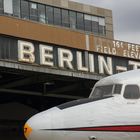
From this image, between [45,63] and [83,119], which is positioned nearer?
[83,119]

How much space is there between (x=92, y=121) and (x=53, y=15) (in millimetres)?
51589

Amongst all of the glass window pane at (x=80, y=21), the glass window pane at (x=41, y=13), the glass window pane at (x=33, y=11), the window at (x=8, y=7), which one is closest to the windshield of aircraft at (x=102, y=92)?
the window at (x=8, y=7)

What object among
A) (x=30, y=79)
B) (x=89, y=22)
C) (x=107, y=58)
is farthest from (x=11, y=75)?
(x=89, y=22)

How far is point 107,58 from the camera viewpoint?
35.8 metres

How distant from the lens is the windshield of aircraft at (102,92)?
1719 cm

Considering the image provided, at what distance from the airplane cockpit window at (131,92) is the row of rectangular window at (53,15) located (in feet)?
141

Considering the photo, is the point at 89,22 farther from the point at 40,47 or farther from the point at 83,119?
the point at 83,119

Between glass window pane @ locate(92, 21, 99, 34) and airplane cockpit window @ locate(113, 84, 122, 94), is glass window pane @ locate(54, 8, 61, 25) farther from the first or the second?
airplane cockpit window @ locate(113, 84, 122, 94)

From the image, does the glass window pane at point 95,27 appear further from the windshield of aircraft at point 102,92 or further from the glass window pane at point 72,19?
the windshield of aircraft at point 102,92

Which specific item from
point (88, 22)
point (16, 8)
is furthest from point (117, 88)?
point (88, 22)

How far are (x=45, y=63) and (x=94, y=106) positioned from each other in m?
16.5

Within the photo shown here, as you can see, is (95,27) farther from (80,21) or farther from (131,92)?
(131,92)

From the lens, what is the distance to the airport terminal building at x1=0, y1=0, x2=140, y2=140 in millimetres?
31328

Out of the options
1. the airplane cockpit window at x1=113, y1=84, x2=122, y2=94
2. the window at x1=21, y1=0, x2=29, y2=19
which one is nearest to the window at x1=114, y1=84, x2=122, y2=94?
the airplane cockpit window at x1=113, y1=84, x2=122, y2=94
